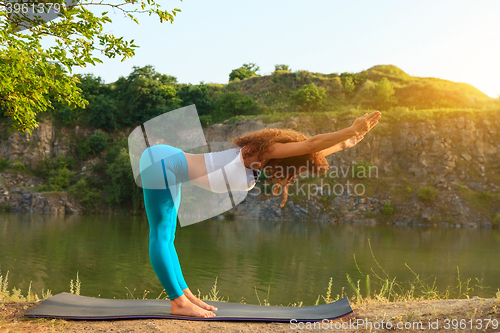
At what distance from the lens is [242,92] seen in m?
48.5

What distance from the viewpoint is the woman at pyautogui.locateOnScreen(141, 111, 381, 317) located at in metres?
2.80

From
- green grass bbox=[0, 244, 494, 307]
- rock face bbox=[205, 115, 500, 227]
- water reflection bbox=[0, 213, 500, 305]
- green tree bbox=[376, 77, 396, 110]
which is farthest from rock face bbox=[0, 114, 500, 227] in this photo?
green grass bbox=[0, 244, 494, 307]

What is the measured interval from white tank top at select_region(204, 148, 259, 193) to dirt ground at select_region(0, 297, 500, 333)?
1.08m

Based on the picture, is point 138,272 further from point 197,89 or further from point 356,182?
point 197,89

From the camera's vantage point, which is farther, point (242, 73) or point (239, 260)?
point (242, 73)

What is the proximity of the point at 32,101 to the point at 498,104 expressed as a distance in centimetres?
4665

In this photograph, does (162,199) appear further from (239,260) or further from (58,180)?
(58,180)

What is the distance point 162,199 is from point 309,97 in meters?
40.8

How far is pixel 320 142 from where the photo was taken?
99.1 inches

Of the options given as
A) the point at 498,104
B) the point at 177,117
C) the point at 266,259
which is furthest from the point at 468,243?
the point at 498,104

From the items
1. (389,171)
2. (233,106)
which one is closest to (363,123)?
(389,171)

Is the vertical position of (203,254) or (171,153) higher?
(171,153)

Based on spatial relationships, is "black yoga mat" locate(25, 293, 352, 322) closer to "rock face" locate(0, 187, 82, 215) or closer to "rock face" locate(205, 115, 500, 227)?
"rock face" locate(205, 115, 500, 227)

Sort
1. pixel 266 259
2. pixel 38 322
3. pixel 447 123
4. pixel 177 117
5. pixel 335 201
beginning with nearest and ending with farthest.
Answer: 1. pixel 38 322
2. pixel 177 117
3. pixel 266 259
4. pixel 335 201
5. pixel 447 123
